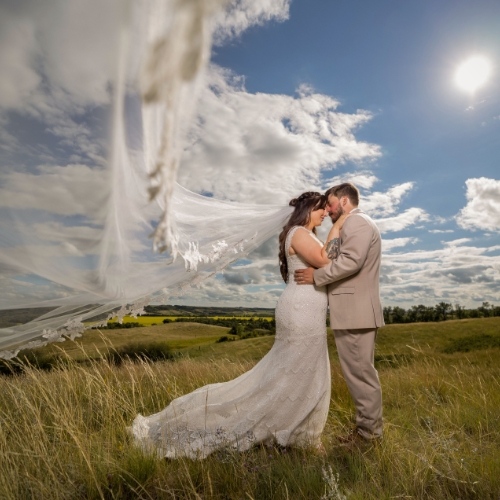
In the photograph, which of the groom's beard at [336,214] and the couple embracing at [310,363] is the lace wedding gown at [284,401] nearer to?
the couple embracing at [310,363]

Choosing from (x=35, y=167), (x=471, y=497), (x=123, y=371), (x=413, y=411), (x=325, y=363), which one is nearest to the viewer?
(x=35, y=167)

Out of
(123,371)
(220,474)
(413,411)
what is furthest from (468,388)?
(123,371)

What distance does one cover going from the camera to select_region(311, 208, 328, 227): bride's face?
466 cm

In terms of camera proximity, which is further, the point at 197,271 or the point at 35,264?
the point at 197,271

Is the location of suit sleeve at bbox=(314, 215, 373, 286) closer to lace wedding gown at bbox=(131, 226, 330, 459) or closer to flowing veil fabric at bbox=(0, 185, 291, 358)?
lace wedding gown at bbox=(131, 226, 330, 459)

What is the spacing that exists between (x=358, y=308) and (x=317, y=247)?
0.80 meters

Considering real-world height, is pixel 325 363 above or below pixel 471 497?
above

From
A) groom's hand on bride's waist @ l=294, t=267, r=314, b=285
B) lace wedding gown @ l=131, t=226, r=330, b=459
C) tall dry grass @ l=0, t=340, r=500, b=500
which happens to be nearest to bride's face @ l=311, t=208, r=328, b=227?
groom's hand on bride's waist @ l=294, t=267, r=314, b=285

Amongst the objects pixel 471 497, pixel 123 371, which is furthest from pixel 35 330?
pixel 123 371

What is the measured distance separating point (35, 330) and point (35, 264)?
80 cm

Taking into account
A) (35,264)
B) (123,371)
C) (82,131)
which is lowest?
(123,371)

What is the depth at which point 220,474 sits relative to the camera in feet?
11.4

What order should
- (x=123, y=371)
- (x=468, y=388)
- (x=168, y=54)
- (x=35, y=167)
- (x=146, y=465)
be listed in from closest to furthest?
(x=168, y=54), (x=35, y=167), (x=146, y=465), (x=468, y=388), (x=123, y=371)

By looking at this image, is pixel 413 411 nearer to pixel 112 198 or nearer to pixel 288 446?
pixel 288 446
